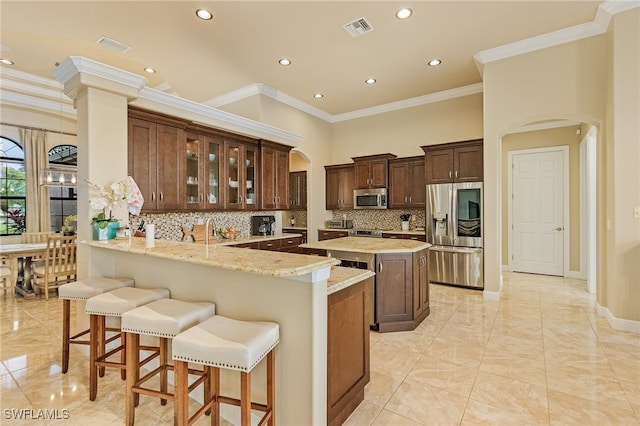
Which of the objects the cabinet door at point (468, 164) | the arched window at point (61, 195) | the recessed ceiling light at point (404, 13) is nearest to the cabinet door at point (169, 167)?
the recessed ceiling light at point (404, 13)

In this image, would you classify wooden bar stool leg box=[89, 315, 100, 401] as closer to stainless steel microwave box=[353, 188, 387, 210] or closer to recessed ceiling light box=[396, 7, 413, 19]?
recessed ceiling light box=[396, 7, 413, 19]

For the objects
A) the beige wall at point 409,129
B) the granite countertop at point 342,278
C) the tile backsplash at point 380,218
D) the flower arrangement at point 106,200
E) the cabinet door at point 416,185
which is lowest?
the granite countertop at point 342,278

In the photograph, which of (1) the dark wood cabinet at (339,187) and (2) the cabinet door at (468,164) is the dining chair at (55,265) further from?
(2) the cabinet door at (468,164)

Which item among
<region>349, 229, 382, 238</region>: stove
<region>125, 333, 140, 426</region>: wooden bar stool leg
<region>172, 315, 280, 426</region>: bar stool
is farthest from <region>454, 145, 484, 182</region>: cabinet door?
<region>125, 333, 140, 426</region>: wooden bar stool leg

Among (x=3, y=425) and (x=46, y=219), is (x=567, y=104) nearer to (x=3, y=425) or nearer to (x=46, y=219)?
(x=3, y=425)

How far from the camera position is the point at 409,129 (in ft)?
20.5

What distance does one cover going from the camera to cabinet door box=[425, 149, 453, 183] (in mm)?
5203

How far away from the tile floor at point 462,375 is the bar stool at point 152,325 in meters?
0.30

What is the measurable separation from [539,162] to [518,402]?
18.3ft

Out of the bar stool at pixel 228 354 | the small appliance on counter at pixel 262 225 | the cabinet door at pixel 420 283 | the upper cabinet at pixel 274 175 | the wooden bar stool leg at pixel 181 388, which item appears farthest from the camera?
the small appliance on counter at pixel 262 225

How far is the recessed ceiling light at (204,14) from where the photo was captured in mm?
3250

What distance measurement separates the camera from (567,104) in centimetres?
384

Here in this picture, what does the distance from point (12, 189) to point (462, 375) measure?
8.42 metres

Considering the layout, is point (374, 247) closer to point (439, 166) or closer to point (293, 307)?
point (293, 307)
